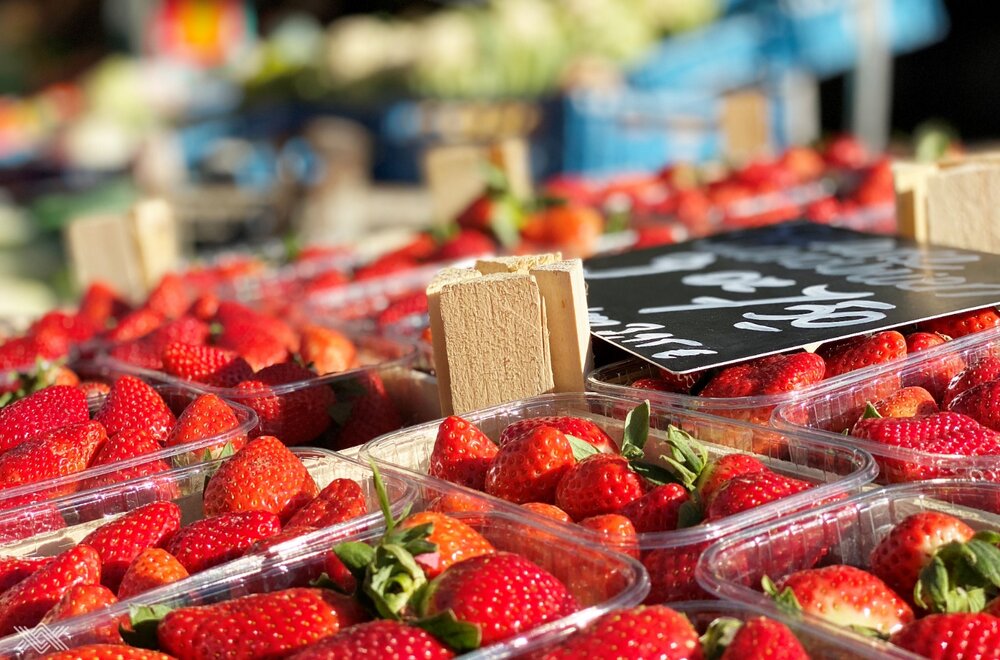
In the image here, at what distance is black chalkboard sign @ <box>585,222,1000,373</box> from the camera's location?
5.64ft

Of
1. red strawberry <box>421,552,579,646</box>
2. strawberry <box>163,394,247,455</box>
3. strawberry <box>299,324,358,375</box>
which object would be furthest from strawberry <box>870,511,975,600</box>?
strawberry <box>299,324,358,375</box>

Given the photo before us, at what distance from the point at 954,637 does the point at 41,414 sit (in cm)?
143

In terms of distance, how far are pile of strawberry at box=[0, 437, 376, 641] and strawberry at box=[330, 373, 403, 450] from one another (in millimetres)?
469

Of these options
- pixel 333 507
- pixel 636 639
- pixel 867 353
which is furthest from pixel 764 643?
pixel 867 353

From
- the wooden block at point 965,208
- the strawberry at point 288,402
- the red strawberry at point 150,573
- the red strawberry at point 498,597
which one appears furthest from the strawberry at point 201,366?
the wooden block at point 965,208

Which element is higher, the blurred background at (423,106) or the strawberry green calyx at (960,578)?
the blurred background at (423,106)

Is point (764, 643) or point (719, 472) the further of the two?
point (719, 472)

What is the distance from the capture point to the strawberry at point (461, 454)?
156 centimetres

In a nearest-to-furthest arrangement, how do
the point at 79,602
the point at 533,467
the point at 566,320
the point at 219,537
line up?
1. the point at 79,602
2. the point at 219,537
3. the point at 533,467
4. the point at 566,320

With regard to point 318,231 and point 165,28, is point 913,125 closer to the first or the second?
point 318,231

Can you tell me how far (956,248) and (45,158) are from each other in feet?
23.1

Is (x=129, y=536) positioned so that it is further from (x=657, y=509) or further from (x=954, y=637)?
(x=954, y=637)

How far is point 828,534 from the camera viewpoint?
4.20ft

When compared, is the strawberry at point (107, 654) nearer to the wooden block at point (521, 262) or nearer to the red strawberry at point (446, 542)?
the red strawberry at point (446, 542)
